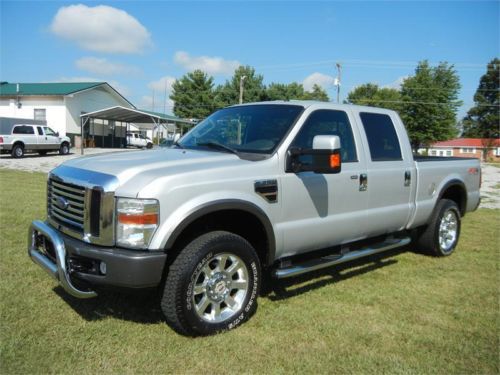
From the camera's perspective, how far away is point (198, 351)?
3.27m

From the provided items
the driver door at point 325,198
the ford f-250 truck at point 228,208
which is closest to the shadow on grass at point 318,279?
the ford f-250 truck at point 228,208

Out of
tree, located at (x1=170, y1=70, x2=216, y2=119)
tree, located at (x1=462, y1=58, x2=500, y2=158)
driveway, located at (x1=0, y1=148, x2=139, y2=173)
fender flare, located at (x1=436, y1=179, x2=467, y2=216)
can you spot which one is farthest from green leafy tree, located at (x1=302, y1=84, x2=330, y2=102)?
fender flare, located at (x1=436, y1=179, x2=467, y2=216)

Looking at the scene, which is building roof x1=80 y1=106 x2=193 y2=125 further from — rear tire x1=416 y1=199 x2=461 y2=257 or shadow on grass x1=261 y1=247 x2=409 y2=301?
shadow on grass x1=261 y1=247 x2=409 y2=301

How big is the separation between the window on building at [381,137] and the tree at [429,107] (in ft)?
136

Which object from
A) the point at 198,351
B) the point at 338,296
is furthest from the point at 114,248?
the point at 338,296

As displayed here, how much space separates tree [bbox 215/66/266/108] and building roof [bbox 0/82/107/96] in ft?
60.5

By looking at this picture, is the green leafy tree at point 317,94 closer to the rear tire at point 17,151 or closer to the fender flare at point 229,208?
the rear tire at point 17,151

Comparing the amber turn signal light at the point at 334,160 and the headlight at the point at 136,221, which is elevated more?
the amber turn signal light at the point at 334,160

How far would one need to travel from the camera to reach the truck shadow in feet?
12.5

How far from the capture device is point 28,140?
24734mm

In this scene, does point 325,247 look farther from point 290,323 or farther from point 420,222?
point 420,222

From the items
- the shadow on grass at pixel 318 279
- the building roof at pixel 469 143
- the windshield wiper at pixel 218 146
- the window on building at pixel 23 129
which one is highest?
the building roof at pixel 469 143

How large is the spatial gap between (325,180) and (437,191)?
242cm

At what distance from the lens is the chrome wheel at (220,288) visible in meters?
3.50
